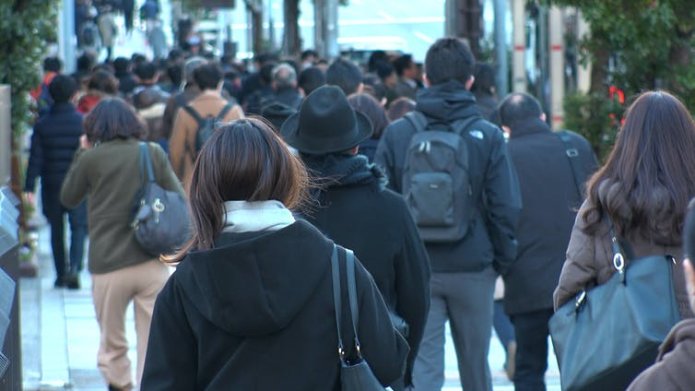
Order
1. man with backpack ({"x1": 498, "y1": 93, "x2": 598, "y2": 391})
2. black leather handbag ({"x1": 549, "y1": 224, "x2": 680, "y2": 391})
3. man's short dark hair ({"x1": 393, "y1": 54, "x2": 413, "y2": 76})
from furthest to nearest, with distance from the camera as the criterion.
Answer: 1. man's short dark hair ({"x1": 393, "y1": 54, "x2": 413, "y2": 76})
2. man with backpack ({"x1": 498, "y1": 93, "x2": 598, "y2": 391})
3. black leather handbag ({"x1": 549, "y1": 224, "x2": 680, "y2": 391})

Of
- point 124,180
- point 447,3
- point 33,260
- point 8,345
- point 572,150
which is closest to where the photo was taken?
point 8,345

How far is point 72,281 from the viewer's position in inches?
482

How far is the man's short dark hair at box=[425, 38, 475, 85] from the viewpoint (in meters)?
6.72

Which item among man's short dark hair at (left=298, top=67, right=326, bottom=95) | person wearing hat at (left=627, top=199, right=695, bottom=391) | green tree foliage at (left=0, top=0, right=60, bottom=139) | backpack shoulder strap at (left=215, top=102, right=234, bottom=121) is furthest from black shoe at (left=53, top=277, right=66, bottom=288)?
person wearing hat at (left=627, top=199, right=695, bottom=391)

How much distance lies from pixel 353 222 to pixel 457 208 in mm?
1350

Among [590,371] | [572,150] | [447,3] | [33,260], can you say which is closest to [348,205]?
[590,371]

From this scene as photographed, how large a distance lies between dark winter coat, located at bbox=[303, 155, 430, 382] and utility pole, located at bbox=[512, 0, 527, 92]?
10757 millimetres

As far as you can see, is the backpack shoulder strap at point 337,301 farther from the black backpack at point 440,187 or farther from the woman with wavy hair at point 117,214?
the woman with wavy hair at point 117,214

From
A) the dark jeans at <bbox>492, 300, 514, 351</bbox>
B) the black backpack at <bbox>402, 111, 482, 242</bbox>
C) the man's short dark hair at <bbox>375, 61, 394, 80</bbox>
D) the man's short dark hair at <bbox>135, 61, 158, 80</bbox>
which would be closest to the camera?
the black backpack at <bbox>402, 111, 482, 242</bbox>

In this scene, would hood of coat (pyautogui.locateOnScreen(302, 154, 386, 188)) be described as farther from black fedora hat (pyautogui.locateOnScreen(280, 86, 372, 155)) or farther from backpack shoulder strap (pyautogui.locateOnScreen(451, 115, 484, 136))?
backpack shoulder strap (pyautogui.locateOnScreen(451, 115, 484, 136))

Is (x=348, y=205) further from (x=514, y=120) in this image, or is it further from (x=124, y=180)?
(x=124, y=180)

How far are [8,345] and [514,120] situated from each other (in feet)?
9.90

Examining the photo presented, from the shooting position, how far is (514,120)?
23.4 feet

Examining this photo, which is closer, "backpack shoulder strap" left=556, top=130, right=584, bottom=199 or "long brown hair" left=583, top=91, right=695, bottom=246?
"long brown hair" left=583, top=91, right=695, bottom=246
